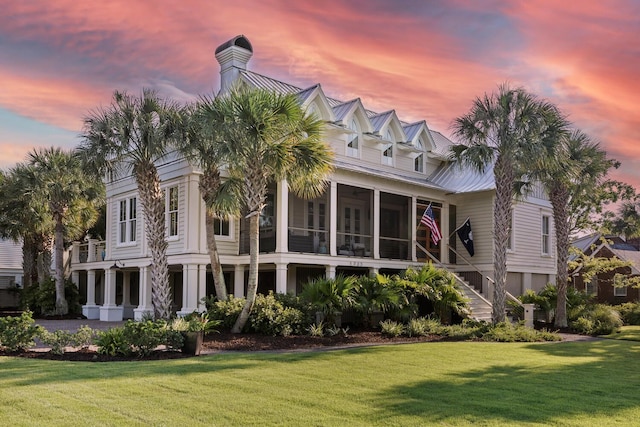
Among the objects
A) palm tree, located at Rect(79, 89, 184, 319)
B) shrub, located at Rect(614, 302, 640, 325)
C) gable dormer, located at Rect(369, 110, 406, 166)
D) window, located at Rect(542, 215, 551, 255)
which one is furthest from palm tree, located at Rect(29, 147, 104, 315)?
shrub, located at Rect(614, 302, 640, 325)

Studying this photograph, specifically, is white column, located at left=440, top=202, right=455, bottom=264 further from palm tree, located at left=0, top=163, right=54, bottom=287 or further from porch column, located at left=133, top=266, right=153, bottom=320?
palm tree, located at left=0, top=163, right=54, bottom=287

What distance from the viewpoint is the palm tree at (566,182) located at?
24.4 metres

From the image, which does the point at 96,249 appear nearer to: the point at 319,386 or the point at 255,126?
the point at 255,126

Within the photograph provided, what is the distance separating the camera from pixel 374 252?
24.6 metres

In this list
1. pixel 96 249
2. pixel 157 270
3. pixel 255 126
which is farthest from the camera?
pixel 96 249

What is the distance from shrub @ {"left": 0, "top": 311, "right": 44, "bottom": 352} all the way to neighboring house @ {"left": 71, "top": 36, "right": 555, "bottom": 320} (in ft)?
25.0

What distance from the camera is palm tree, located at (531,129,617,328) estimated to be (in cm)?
2436

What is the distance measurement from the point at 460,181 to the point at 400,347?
577 inches

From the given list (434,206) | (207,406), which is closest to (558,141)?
(434,206)

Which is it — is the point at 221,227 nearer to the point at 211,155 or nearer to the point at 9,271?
the point at 211,155

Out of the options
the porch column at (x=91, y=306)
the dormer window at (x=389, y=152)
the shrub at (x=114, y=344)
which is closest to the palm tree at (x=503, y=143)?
the dormer window at (x=389, y=152)

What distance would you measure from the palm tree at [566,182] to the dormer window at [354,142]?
7086 mm

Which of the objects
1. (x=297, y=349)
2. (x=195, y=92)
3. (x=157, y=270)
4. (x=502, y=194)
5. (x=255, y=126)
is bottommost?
(x=297, y=349)

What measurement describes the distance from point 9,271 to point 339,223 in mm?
30732
